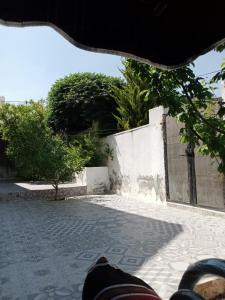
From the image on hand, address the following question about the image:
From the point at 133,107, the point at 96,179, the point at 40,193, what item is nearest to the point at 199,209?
the point at 96,179

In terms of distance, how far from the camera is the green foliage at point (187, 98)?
2918 millimetres

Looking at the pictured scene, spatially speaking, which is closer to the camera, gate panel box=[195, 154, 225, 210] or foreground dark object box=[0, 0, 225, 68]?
foreground dark object box=[0, 0, 225, 68]

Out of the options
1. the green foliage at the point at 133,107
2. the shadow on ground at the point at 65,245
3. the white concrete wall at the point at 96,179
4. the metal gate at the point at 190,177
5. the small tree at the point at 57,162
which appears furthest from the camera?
the green foliage at the point at 133,107

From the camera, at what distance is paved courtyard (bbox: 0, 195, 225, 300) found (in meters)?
4.05

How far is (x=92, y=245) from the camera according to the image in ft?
18.8

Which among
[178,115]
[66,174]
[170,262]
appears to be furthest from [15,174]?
[178,115]

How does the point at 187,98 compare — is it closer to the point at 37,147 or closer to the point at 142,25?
the point at 142,25

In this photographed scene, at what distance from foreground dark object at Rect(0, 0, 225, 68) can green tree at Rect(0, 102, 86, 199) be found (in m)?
8.98

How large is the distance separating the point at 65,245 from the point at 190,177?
13.3 ft

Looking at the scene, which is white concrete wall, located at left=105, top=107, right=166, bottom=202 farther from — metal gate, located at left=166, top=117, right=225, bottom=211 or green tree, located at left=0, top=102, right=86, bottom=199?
green tree, located at left=0, top=102, right=86, bottom=199

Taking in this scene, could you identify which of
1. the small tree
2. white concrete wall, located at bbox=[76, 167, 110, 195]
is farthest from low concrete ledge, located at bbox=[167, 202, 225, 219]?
white concrete wall, located at bbox=[76, 167, 110, 195]

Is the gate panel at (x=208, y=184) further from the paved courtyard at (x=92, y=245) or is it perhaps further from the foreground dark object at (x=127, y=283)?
the foreground dark object at (x=127, y=283)

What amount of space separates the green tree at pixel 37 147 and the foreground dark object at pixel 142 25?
8.98 meters

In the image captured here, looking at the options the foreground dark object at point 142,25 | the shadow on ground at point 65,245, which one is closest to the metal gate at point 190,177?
the shadow on ground at point 65,245
